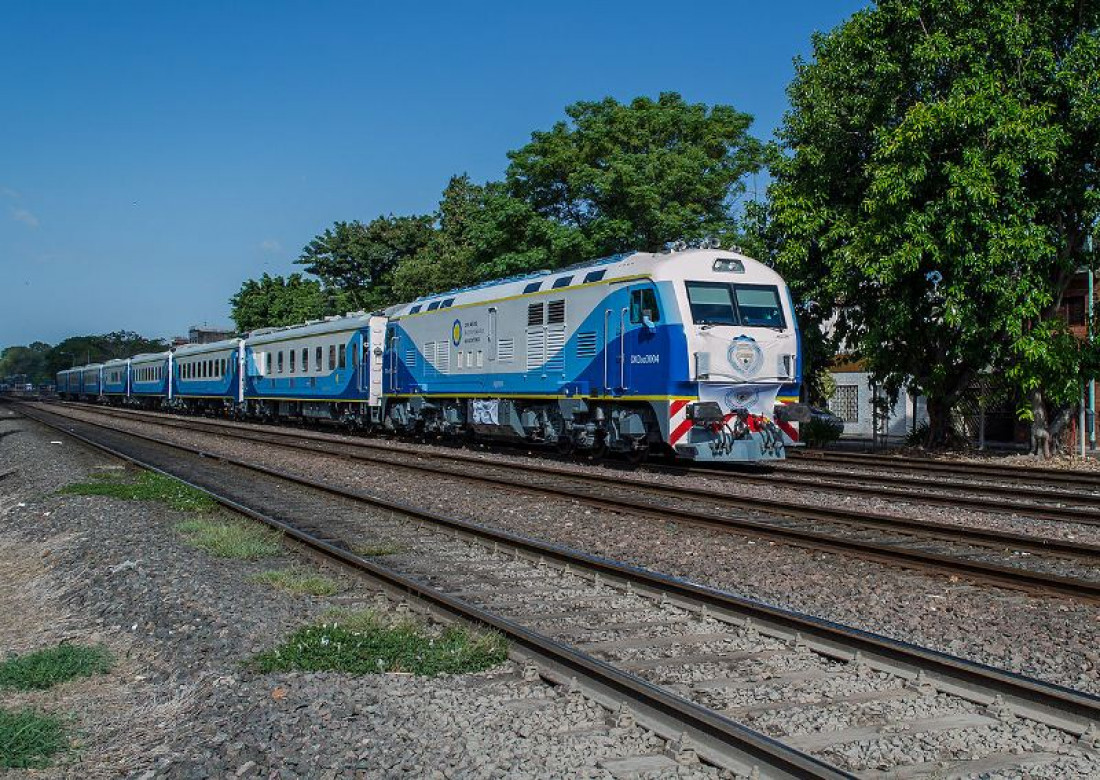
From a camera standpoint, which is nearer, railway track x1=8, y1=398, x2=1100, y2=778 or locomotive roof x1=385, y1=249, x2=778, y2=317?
railway track x1=8, y1=398, x2=1100, y2=778

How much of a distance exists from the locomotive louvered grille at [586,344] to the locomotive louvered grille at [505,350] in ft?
8.19

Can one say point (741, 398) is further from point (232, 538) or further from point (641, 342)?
point (232, 538)

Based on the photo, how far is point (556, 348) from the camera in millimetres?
19375

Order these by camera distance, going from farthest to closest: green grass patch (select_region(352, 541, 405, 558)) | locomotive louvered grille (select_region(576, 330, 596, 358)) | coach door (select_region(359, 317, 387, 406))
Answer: coach door (select_region(359, 317, 387, 406))
locomotive louvered grille (select_region(576, 330, 596, 358))
green grass patch (select_region(352, 541, 405, 558))

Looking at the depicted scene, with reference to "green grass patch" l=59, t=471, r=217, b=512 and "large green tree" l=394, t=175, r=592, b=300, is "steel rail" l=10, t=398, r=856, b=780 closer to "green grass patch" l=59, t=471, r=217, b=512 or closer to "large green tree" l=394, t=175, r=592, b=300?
"green grass patch" l=59, t=471, r=217, b=512

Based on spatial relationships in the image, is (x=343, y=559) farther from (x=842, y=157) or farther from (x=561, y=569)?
(x=842, y=157)

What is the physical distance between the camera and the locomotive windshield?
1661cm

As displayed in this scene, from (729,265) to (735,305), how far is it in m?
0.78

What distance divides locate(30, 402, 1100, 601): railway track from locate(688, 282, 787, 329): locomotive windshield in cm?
318

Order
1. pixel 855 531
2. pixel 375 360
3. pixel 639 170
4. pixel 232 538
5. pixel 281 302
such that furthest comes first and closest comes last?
pixel 281 302
pixel 639 170
pixel 375 360
pixel 855 531
pixel 232 538

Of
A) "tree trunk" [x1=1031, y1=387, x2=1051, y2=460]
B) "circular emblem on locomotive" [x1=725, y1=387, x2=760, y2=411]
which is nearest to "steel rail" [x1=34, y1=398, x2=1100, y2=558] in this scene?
"circular emblem on locomotive" [x1=725, y1=387, x2=760, y2=411]

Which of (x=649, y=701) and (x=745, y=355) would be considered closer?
(x=649, y=701)

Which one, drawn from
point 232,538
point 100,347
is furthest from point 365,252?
point 100,347

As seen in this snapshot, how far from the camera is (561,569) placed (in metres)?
8.95
